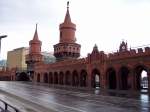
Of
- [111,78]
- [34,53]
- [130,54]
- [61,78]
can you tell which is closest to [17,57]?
[34,53]

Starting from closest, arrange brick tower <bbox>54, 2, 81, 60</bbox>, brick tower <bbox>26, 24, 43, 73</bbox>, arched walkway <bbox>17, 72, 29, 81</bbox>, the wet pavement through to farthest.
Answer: the wet pavement < brick tower <bbox>54, 2, 81, 60</bbox> < brick tower <bbox>26, 24, 43, 73</bbox> < arched walkway <bbox>17, 72, 29, 81</bbox>

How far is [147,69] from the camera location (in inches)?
1142

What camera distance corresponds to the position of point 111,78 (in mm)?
37844

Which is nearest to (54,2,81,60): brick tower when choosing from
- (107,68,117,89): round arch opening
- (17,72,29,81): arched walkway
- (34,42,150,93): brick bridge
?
(34,42,150,93): brick bridge

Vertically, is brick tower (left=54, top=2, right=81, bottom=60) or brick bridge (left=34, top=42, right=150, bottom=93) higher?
brick tower (left=54, top=2, right=81, bottom=60)

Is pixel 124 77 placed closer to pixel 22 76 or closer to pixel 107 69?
pixel 107 69

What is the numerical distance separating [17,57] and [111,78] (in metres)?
109

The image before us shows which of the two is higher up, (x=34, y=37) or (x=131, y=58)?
(x=34, y=37)

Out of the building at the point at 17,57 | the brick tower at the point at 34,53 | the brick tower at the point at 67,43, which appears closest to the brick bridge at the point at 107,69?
the brick tower at the point at 67,43

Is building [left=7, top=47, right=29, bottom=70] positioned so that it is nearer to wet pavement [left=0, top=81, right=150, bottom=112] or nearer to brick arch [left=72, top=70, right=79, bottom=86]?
brick arch [left=72, top=70, right=79, bottom=86]

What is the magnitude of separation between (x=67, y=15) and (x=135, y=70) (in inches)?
1247

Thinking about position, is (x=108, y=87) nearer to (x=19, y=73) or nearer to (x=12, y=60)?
(x=19, y=73)

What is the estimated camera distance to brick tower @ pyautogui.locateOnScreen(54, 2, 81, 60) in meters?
56.3

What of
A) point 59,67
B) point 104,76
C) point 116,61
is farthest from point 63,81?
point 116,61
